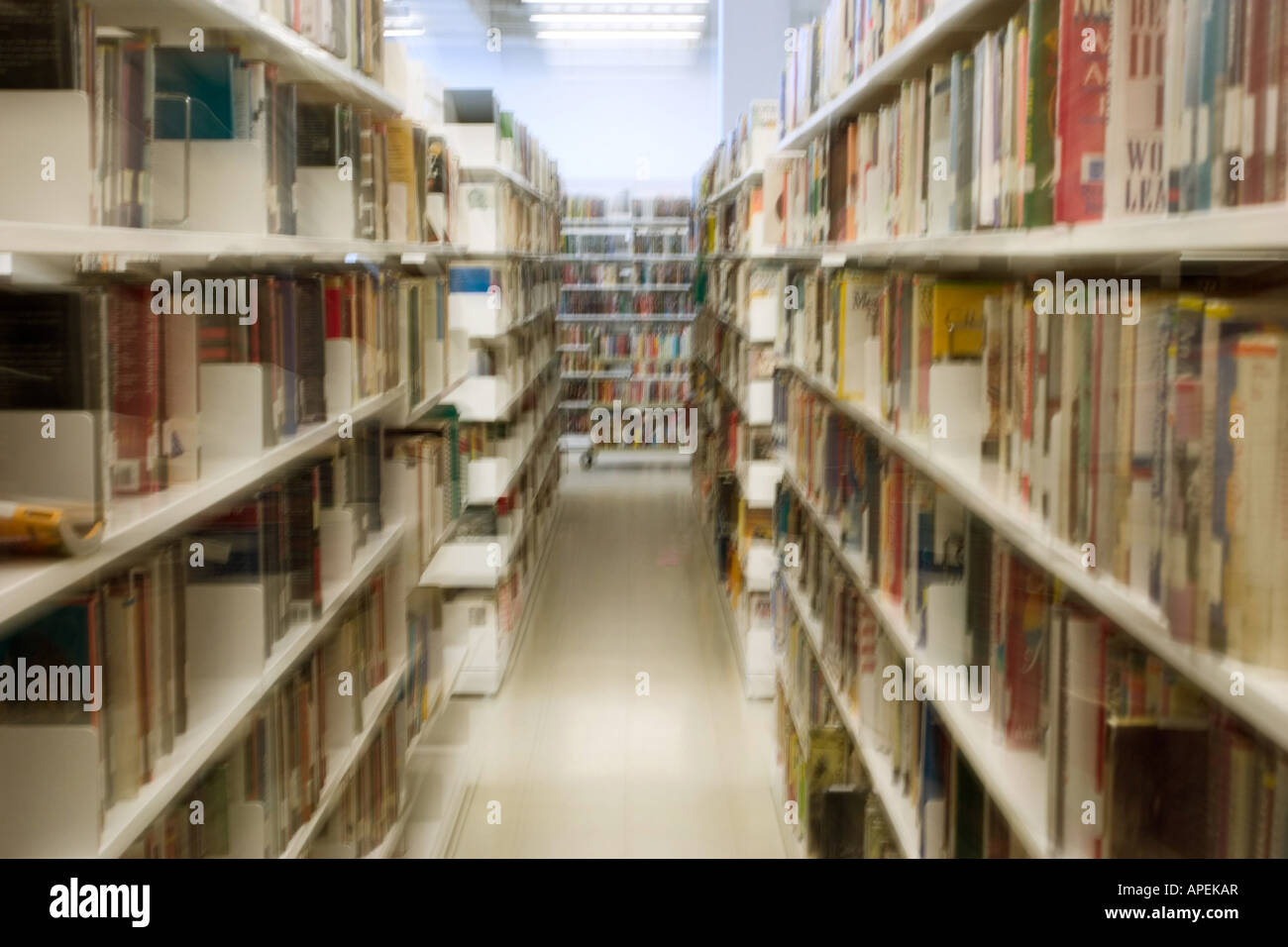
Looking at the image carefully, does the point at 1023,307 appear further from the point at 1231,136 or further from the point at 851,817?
the point at 851,817

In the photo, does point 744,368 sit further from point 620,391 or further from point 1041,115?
point 620,391

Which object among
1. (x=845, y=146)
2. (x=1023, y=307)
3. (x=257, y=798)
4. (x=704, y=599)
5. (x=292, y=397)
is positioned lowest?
(x=704, y=599)

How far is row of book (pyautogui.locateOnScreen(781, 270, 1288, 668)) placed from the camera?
0.94 meters

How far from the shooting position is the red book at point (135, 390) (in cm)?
129

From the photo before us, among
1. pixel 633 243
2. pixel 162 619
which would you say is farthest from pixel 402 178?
pixel 633 243

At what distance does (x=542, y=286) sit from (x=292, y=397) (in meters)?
4.88

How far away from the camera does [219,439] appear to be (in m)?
1.63

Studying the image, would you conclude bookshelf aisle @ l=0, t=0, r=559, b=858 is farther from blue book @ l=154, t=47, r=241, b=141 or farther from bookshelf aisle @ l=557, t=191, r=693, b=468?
bookshelf aisle @ l=557, t=191, r=693, b=468

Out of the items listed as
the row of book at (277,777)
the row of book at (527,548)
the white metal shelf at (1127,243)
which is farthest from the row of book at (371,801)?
the row of book at (527,548)

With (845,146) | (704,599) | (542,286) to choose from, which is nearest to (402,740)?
(845,146)

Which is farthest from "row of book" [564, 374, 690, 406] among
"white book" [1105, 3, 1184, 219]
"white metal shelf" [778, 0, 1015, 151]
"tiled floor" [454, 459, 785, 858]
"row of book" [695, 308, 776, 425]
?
"white book" [1105, 3, 1184, 219]

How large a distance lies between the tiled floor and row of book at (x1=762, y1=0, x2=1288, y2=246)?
5.54 ft
